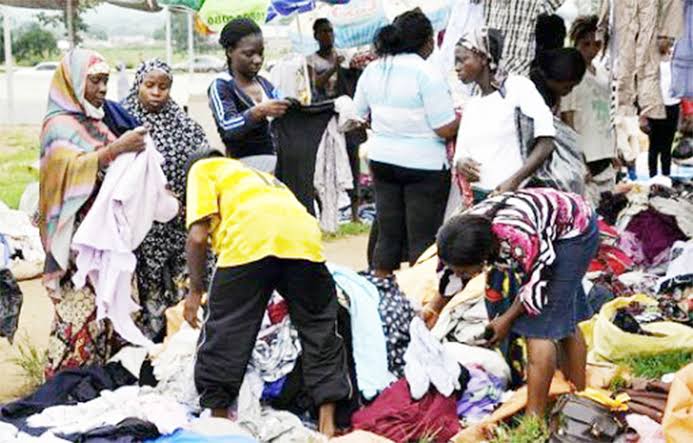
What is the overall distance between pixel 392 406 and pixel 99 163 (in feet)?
6.25

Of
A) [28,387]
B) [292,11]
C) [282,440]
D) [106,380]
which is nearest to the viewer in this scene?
[282,440]

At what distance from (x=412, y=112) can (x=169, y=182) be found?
1.38m

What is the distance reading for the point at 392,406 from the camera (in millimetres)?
4895

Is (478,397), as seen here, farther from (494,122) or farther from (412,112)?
(412,112)

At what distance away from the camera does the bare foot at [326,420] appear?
487 centimetres

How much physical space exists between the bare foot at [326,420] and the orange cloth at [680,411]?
140cm

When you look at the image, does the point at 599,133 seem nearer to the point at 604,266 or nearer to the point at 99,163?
the point at 604,266

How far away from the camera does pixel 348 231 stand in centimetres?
1003

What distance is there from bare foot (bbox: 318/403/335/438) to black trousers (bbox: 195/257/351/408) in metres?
0.04

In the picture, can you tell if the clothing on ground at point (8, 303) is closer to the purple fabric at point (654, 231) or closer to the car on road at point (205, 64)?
the purple fabric at point (654, 231)

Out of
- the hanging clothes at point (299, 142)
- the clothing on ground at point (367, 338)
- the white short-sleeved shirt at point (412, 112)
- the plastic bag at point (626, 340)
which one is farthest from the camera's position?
the hanging clothes at point (299, 142)

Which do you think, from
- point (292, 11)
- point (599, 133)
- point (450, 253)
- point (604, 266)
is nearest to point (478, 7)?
point (599, 133)

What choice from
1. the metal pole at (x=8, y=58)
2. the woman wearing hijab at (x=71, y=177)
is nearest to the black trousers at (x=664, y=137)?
the woman wearing hijab at (x=71, y=177)

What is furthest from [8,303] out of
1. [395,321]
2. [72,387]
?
[395,321]
